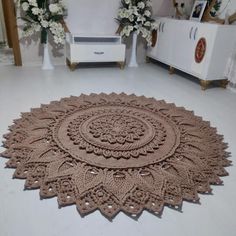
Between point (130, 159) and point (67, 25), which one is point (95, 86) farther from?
point (130, 159)

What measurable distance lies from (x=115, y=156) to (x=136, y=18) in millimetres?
2790

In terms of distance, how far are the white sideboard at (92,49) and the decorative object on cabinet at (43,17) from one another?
0.70ft

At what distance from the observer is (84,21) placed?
381 cm

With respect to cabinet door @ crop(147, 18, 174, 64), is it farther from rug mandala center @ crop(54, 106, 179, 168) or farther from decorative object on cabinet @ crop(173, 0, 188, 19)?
rug mandala center @ crop(54, 106, 179, 168)

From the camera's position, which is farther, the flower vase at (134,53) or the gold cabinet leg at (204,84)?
the flower vase at (134,53)

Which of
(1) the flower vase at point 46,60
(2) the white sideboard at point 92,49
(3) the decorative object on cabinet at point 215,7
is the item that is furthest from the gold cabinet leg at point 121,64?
(3) the decorative object on cabinet at point 215,7

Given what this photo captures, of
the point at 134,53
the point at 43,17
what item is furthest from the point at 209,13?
the point at 43,17

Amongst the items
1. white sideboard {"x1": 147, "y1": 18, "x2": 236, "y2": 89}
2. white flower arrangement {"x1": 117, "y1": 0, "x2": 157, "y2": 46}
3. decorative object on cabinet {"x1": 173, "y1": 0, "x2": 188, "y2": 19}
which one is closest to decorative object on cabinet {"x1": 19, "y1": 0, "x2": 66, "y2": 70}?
white flower arrangement {"x1": 117, "y1": 0, "x2": 157, "y2": 46}

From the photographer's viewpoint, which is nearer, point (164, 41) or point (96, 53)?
point (96, 53)

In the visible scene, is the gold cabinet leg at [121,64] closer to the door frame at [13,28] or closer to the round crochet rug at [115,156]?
the door frame at [13,28]

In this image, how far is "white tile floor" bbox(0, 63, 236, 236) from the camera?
117 centimetres

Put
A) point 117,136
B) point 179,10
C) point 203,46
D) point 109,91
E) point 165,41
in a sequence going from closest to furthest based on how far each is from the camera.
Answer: point 117,136 < point 109,91 < point 203,46 < point 165,41 < point 179,10

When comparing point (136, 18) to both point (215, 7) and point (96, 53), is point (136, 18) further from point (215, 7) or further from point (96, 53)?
point (215, 7)

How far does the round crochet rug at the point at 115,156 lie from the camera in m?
1.34
